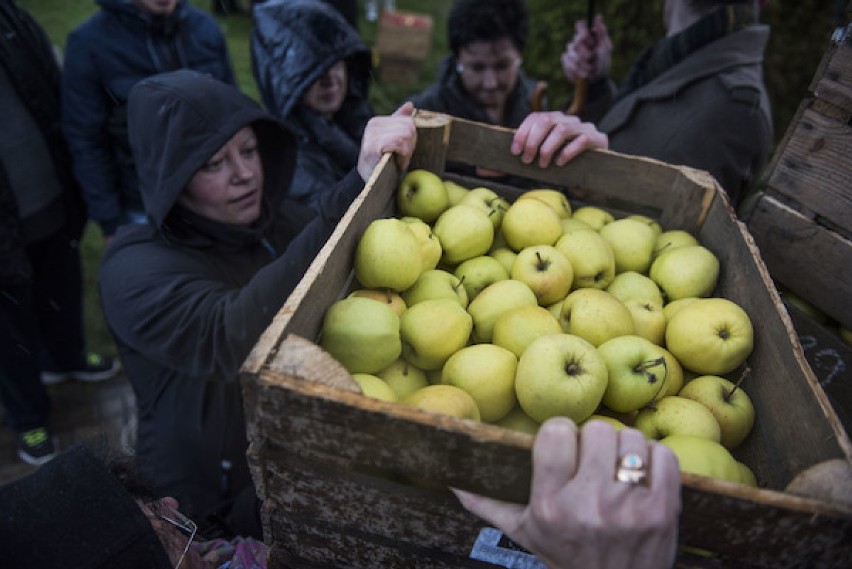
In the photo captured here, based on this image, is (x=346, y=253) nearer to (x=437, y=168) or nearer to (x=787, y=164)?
(x=437, y=168)

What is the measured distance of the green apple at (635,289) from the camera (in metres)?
1.67

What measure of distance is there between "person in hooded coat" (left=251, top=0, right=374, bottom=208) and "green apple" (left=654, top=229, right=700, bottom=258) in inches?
74.4

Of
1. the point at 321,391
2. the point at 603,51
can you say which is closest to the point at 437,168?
the point at 321,391

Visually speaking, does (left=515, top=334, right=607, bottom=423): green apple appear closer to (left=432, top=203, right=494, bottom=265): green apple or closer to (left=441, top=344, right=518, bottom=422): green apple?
(left=441, top=344, right=518, bottom=422): green apple

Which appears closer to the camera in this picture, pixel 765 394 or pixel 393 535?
pixel 393 535

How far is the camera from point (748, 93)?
2.31 metres

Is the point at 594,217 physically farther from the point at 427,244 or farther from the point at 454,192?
the point at 427,244

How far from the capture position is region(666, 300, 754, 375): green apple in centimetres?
142

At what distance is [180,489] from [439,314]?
4.50 ft

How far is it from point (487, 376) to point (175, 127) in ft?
5.10

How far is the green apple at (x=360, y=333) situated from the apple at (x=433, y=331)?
7cm

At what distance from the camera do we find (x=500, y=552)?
1110mm

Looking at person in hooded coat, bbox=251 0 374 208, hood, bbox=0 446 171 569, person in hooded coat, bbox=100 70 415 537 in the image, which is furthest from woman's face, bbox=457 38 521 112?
hood, bbox=0 446 171 569

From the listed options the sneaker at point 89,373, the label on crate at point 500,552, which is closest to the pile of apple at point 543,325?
the label on crate at point 500,552
